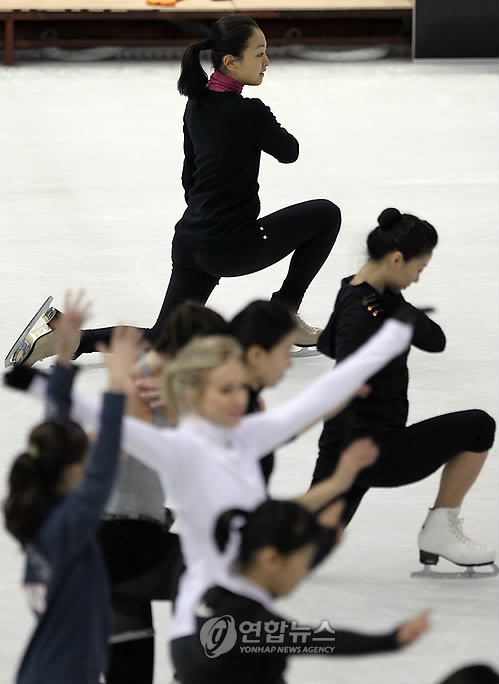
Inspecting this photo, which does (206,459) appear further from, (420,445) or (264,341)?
(420,445)

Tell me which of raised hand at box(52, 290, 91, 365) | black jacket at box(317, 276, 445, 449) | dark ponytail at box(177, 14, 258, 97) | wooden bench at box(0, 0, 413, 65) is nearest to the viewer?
raised hand at box(52, 290, 91, 365)

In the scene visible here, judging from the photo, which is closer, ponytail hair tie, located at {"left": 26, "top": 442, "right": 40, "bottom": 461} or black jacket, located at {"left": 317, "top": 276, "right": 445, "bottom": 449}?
ponytail hair tie, located at {"left": 26, "top": 442, "right": 40, "bottom": 461}

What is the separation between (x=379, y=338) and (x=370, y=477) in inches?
29.8

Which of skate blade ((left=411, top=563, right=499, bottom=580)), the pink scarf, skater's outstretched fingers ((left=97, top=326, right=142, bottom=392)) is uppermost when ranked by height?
the pink scarf

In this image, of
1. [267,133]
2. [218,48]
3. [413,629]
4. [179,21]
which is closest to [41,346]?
[267,133]

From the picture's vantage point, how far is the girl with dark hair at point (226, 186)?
450 centimetres

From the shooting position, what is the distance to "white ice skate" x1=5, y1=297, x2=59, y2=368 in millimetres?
4711

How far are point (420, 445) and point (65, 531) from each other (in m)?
1.26

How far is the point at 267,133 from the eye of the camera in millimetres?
4520

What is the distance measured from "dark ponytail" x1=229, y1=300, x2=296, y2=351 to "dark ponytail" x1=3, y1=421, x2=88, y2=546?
1.81 ft

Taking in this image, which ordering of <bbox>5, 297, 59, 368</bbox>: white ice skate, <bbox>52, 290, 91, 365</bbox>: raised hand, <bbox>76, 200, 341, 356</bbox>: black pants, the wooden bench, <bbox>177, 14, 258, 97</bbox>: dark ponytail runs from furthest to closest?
the wooden bench, <bbox>5, 297, 59, 368</bbox>: white ice skate, <bbox>76, 200, 341, 356</bbox>: black pants, <bbox>177, 14, 258, 97</bbox>: dark ponytail, <bbox>52, 290, 91, 365</bbox>: raised hand

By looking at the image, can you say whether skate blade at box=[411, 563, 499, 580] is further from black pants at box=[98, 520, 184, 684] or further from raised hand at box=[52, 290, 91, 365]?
raised hand at box=[52, 290, 91, 365]

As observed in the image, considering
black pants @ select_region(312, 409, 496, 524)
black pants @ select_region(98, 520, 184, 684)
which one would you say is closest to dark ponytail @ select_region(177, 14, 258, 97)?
black pants @ select_region(312, 409, 496, 524)

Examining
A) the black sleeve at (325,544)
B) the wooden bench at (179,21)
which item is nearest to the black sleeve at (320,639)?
the black sleeve at (325,544)
